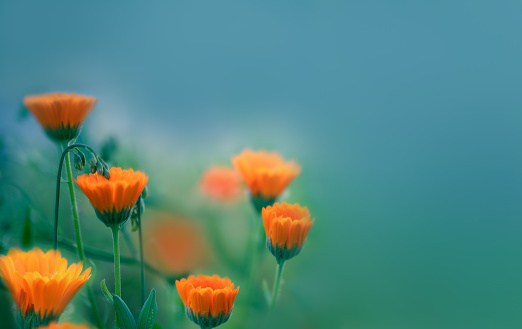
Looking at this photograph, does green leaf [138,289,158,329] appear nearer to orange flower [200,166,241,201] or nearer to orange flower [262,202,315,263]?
orange flower [262,202,315,263]

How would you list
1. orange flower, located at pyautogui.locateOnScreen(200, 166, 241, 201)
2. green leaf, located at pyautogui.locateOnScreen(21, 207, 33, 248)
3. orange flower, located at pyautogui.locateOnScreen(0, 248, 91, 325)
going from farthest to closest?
orange flower, located at pyautogui.locateOnScreen(200, 166, 241, 201) < green leaf, located at pyautogui.locateOnScreen(21, 207, 33, 248) < orange flower, located at pyautogui.locateOnScreen(0, 248, 91, 325)

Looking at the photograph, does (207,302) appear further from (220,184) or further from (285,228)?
(220,184)

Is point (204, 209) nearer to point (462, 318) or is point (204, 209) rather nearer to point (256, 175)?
point (256, 175)

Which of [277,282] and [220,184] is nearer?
[277,282]

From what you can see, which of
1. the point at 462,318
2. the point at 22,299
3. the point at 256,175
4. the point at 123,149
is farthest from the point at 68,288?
the point at 462,318

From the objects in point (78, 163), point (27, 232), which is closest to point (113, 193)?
point (78, 163)

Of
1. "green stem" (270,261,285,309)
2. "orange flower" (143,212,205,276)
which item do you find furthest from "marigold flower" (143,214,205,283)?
"green stem" (270,261,285,309)
